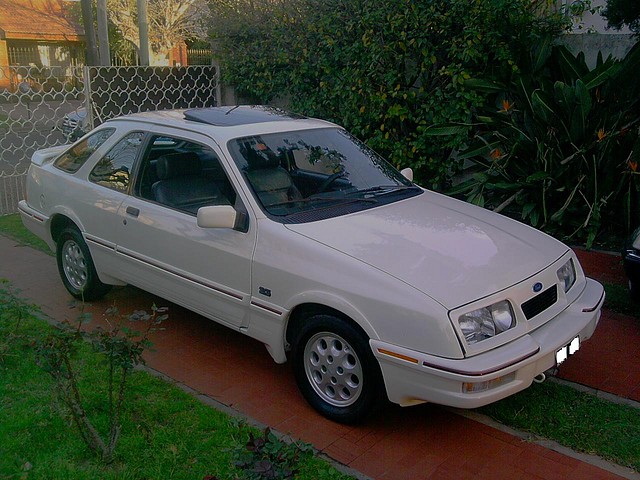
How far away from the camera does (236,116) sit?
5.62 metres

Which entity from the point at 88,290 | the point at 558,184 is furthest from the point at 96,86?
the point at 558,184

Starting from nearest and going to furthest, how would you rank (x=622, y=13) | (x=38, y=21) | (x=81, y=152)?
(x=81, y=152)
(x=622, y=13)
(x=38, y=21)

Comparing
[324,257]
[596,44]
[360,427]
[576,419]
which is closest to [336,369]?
[360,427]

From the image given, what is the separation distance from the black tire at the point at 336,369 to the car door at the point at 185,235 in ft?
1.90

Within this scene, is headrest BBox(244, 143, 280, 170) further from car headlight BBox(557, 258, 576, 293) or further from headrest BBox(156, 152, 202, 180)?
car headlight BBox(557, 258, 576, 293)

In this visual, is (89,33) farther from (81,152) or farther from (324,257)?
(324,257)

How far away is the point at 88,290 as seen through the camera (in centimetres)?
631

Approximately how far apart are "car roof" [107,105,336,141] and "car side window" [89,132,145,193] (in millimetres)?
206

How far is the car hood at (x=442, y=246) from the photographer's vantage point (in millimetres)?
3969

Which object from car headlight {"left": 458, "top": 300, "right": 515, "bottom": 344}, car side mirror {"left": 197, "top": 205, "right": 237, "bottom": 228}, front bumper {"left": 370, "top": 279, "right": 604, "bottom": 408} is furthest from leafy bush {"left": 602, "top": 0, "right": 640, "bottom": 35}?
car side mirror {"left": 197, "top": 205, "right": 237, "bottom": 228}

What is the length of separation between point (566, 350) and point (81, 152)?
4495 mm

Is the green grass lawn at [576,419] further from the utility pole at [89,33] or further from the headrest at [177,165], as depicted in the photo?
the utility pole at [89,33]

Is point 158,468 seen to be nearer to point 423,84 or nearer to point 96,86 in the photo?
point 423,84

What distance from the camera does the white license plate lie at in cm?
414
